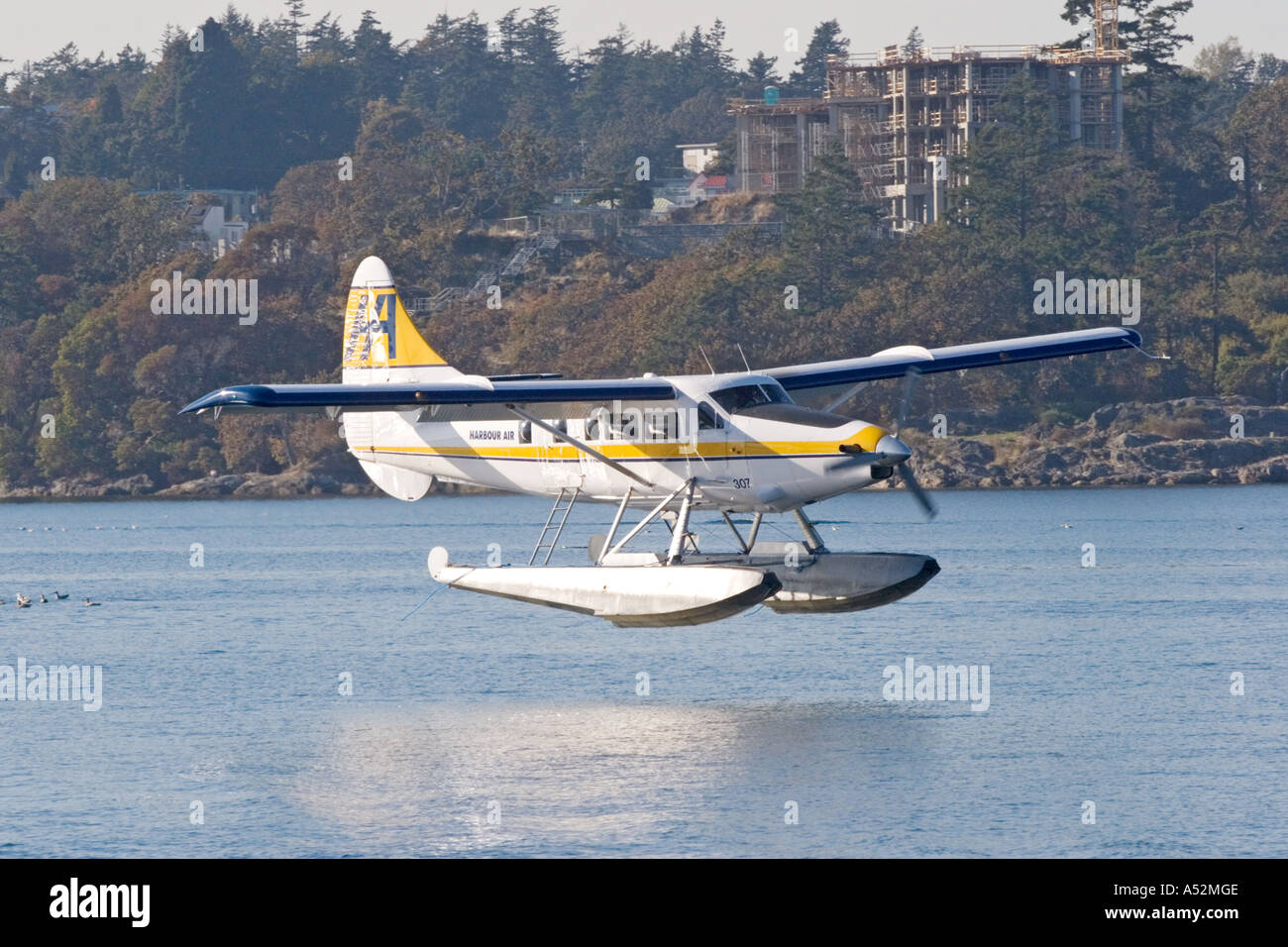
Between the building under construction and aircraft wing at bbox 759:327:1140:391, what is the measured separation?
2879 inches

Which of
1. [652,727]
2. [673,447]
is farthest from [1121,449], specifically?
[652,727]

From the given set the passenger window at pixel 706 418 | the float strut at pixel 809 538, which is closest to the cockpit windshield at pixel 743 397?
the passenger window at pixel 706 418

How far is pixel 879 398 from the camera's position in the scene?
84.3 meters

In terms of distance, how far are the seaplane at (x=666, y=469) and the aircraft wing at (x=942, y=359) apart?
2.11 feet

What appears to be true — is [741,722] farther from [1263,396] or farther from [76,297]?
[76,297]

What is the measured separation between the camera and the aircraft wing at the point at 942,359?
28.6m

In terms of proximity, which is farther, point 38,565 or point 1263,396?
point 1263,396

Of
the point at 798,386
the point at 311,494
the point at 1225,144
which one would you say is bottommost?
the point at 311,494

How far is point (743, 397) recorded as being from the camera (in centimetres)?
2534

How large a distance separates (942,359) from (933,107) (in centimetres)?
8081

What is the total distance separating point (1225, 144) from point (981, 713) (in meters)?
90.8

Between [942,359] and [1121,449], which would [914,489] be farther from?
[1121,449]
